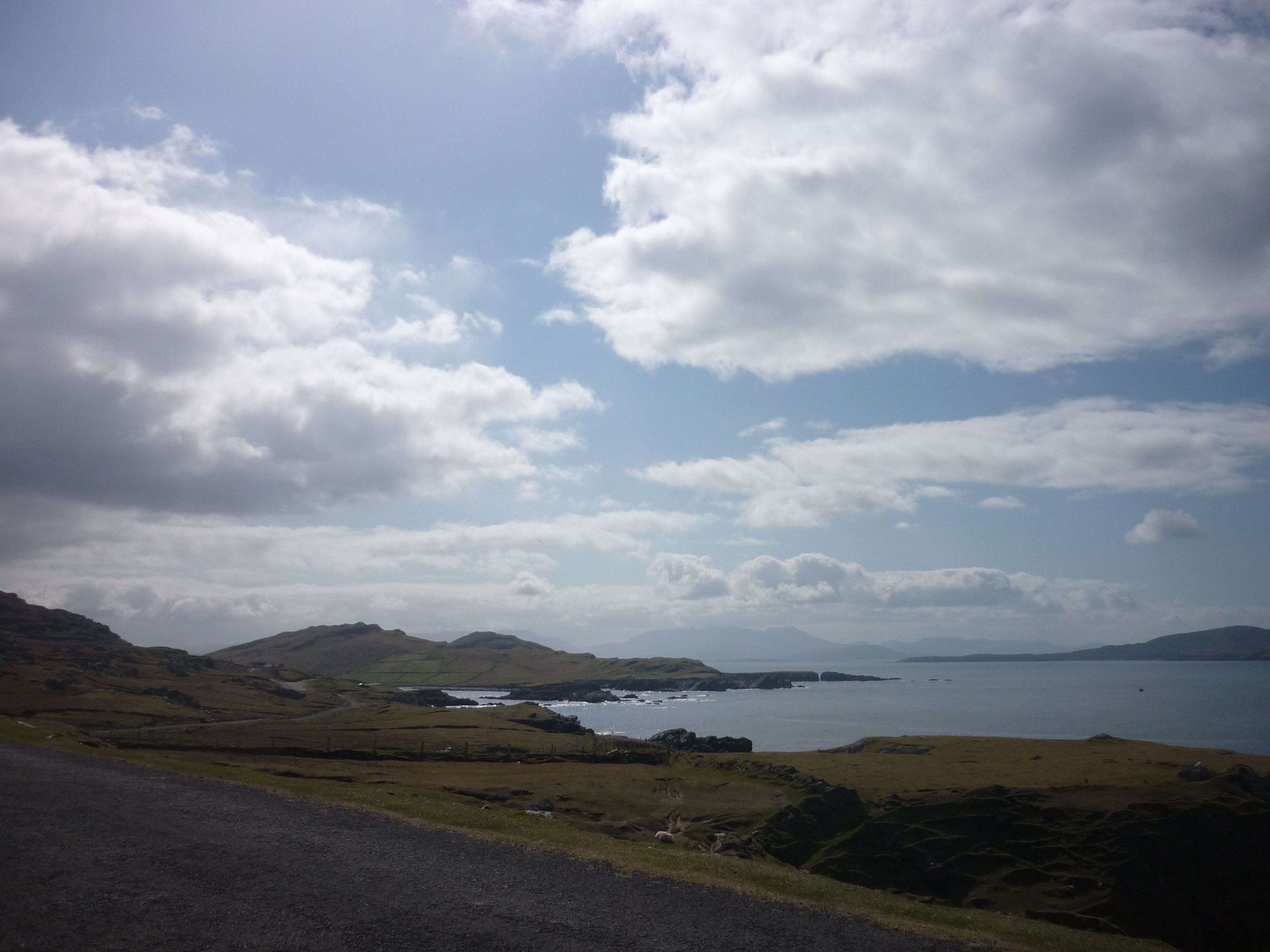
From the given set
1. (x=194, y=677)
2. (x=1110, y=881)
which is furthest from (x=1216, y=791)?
(x=194, y=677)

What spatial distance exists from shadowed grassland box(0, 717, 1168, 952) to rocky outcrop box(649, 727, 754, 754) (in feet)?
74.3

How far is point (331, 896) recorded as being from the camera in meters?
17.1

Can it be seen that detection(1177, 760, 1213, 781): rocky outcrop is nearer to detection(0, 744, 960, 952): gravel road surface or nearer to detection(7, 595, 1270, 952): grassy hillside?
detection(7, 595, 1270, 952): grassy hillside

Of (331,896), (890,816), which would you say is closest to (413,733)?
(890,816)

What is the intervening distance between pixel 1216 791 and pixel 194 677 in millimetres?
176462

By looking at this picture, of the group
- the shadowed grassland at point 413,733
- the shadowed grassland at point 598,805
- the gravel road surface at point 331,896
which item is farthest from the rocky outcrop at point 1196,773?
the shadowed grassland at point 413,733

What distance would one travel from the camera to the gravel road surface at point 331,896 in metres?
15.0

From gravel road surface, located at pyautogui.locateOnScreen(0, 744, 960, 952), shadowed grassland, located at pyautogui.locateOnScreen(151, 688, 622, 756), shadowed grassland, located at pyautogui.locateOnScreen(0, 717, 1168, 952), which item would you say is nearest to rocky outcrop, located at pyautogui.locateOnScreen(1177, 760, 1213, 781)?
shadowed grassland, located at pyautogui.locateOnScreen(0, 717, 1168, 952)

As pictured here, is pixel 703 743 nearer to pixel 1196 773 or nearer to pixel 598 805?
pixel 598 805

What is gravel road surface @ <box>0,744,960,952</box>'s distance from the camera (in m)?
15.0

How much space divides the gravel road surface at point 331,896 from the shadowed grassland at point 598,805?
1597mm

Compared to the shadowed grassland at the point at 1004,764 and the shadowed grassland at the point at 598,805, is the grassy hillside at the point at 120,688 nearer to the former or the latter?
the shadowed grassland at the point at 598,805

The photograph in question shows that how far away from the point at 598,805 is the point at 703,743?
52.8 metres

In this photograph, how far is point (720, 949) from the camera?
1580 cm
